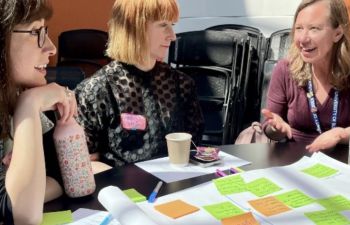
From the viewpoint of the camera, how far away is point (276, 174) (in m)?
1.30

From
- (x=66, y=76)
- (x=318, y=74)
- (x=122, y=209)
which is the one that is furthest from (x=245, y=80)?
(x=122, y=209)

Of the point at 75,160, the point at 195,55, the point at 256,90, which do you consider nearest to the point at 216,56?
the point at 195,55

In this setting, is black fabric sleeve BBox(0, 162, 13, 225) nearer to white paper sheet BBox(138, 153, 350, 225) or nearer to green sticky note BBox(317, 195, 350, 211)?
white paper sheet BBox(138, 153, 350, 225)

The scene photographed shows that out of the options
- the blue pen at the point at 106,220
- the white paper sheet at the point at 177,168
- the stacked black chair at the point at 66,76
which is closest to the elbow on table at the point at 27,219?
the blue pen at the point at 106,220

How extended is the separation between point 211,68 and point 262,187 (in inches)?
78.9

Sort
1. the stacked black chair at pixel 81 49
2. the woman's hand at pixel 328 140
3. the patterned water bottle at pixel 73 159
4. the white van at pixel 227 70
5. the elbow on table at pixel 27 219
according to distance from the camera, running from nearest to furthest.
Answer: the elbow on table at pixel 27 219 → the patterned water bottle at pixel 73 159 → the woman's hand at pixel 328 140 → the white van at pixel 227 70 → the stacked black chair at pixel 81 49

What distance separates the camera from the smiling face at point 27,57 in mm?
1028

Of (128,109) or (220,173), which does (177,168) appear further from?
(128,109)

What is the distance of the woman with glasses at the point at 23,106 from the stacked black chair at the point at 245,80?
6.94ft

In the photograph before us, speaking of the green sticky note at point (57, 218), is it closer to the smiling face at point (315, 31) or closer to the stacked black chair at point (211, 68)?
the smiling face at point (315, 31)

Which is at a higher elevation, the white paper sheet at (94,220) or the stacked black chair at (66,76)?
the stacked black chair at (66,76)

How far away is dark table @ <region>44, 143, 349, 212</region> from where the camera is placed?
3.66 ft

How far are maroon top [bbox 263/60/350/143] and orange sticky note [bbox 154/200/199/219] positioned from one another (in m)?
0.94

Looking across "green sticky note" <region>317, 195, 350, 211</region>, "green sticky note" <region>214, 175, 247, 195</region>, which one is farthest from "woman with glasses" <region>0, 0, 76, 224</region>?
"green sticky note" <region>317, 195, 350, 211</region>
